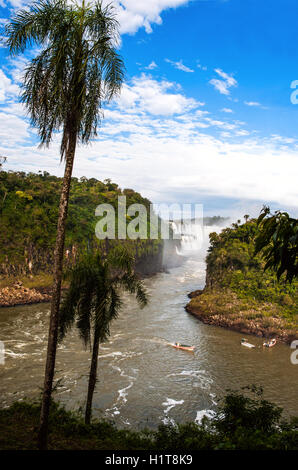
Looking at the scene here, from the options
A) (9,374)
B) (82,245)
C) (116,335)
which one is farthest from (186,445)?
(82,245)

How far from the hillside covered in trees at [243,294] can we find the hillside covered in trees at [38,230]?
17.3 metres

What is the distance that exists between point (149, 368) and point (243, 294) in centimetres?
1816

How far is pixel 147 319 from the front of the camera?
3278cm

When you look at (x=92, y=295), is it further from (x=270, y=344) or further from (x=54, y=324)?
(x=270, y=344)

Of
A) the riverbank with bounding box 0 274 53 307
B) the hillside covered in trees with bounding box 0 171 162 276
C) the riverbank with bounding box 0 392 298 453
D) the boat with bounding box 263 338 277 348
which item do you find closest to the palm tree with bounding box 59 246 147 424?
the riverbank with bounding box 0 392 298 453

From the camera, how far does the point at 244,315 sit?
1267 inches

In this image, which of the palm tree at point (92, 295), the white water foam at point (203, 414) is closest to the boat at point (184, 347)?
the white water foam at point (203, 414)

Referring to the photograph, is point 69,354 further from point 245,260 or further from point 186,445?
point 245,260

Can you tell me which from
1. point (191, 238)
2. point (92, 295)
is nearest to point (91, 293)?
point (92, 295)

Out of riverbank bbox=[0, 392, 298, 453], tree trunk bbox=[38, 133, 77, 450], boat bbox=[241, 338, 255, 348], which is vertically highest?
tree trunk bbox=[38, 133, 77, 450]

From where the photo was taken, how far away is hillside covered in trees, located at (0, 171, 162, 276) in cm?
4319

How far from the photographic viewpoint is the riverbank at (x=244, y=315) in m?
30.0

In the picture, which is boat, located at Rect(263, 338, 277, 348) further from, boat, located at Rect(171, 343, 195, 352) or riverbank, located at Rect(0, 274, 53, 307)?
riverbank, located at Rect(0, 274, 53, 307)
